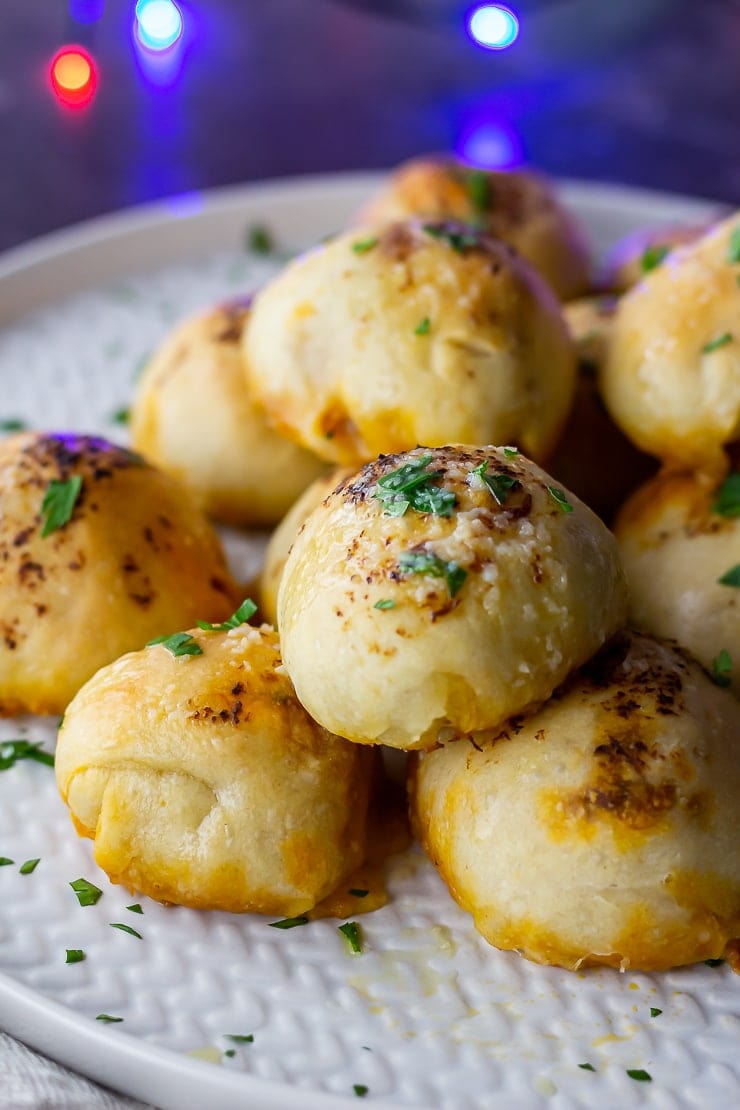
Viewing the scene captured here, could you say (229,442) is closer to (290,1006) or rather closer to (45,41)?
(290,1006)

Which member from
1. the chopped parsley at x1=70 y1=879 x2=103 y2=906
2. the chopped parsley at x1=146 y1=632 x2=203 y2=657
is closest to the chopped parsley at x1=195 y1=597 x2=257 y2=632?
the chopped parsley at x1=146 y1=632 x2=203 y2=657

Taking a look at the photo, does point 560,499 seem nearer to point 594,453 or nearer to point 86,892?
point 594,453

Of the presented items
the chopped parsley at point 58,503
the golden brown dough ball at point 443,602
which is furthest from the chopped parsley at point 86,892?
the chopped parsley at point 58,503

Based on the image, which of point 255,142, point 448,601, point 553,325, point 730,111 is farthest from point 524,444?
point 730,111

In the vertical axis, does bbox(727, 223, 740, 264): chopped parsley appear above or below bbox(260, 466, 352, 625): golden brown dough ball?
above

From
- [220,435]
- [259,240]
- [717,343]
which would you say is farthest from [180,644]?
[259,240]

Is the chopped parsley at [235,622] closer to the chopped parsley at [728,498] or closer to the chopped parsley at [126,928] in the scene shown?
the chopped parsley at [126,928]

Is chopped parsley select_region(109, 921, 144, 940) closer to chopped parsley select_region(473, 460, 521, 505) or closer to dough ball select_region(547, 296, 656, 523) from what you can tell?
chopped parsley select_region(473, 460, 521, 505)
